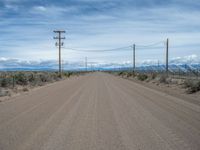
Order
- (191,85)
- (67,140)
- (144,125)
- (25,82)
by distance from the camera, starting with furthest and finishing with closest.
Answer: (25,82) → (191,85) → (144,125) → (67,140)

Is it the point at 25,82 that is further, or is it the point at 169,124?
the point at 25,82

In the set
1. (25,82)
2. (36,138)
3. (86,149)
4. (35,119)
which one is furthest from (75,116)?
(25,82)

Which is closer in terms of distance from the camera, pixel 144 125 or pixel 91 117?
pixel 144 125

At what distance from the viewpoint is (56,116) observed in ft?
43.1

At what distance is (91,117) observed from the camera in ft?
Answer: 42.2

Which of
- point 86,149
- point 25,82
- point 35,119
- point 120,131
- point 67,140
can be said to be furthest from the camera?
point 25,82

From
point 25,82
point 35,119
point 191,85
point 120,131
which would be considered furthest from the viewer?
point 25,82

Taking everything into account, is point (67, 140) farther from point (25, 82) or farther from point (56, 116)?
point (25, 82)

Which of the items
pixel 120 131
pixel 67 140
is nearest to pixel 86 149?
pixel 67 140

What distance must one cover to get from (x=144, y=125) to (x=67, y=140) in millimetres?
3220

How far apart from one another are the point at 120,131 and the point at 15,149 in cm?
331

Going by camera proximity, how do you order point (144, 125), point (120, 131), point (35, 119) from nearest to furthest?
point (120, 131), point (144, 125), point (35, 119)

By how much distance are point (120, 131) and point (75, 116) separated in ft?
11.5

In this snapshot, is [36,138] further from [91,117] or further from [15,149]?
[91,117]
